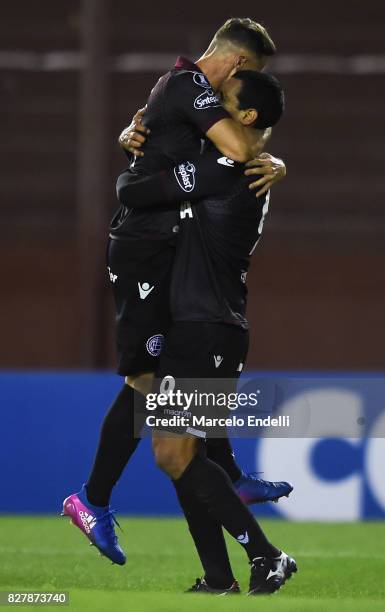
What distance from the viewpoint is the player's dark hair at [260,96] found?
4.70 meters

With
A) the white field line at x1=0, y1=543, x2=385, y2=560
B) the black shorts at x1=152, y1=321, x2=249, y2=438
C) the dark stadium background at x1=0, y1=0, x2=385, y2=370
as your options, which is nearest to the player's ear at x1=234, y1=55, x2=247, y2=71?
the black shorts at x1=152, y1=321, x2=249, y2=438

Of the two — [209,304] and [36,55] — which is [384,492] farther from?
[36,55]

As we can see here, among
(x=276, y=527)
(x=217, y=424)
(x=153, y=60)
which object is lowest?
(x=276, y=527)

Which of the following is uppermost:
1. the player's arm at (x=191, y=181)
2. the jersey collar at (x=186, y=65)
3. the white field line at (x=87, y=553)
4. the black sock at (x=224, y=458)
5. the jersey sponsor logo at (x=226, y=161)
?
the jersey collar at (x=186, y=65)

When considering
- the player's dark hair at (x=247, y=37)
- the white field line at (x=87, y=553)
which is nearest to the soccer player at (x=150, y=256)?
the player's dark hair at (x=247, y=37)

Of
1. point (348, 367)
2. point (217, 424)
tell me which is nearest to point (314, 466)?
point (217, 424)

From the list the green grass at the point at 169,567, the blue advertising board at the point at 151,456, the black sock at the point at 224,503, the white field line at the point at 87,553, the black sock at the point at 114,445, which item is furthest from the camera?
the blue advertising board at the point at 151,456

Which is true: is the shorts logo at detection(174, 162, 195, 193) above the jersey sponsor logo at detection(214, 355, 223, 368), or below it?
above

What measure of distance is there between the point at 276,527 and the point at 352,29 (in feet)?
19.5

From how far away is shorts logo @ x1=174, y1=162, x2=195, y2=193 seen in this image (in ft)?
15.2

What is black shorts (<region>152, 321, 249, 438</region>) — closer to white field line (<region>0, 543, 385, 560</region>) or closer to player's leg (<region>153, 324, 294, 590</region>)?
player's leg (<region>153, 324, 294, 590</region>)

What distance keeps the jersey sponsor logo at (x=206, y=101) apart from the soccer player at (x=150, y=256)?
0.09ft

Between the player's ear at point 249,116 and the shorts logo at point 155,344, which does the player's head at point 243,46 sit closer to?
the player's ear at point 249,116

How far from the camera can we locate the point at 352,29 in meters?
12.2
